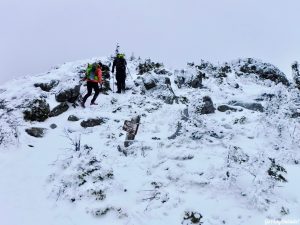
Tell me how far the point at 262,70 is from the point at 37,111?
39.9 ft

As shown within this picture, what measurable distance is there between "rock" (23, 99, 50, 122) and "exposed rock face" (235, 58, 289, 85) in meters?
10.8

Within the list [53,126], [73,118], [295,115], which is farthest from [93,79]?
[295,115]

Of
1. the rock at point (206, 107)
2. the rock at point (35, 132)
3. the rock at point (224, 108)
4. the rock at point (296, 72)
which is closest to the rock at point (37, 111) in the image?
the rock at point (35, 132)

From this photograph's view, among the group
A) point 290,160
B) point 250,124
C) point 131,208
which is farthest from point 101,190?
point 250,124

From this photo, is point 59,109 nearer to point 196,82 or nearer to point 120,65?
point 120,65

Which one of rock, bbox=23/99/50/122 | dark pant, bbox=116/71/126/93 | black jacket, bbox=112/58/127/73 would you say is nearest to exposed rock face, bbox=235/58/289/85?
black jacket, bbox=112/58/127/73

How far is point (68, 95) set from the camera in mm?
14344

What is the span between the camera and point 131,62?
21797mm

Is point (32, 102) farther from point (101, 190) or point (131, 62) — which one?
point (131, 62)

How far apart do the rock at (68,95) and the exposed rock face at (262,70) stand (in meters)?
9.21

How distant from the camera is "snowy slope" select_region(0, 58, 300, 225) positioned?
781cm

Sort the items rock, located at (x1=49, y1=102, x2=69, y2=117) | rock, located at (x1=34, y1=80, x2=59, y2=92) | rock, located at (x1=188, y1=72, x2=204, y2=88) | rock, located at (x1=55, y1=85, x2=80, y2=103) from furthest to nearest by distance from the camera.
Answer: rock, located at (x1=188, y1=72, x2=204, y2=88), rock, located at (x1=34, y1=80, x2=59, y2=92), rock, located at (x1=55, y1=85, x2=80, y2=103), rock, located at (x1=49, y1=102, x2=69, y2=117)

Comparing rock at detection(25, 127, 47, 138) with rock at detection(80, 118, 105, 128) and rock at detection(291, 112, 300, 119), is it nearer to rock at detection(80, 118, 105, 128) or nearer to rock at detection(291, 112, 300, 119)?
rock at detection(80, 118, 105, 128)

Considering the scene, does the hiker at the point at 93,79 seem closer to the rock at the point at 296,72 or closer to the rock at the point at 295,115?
the rock at the point at 295,115
